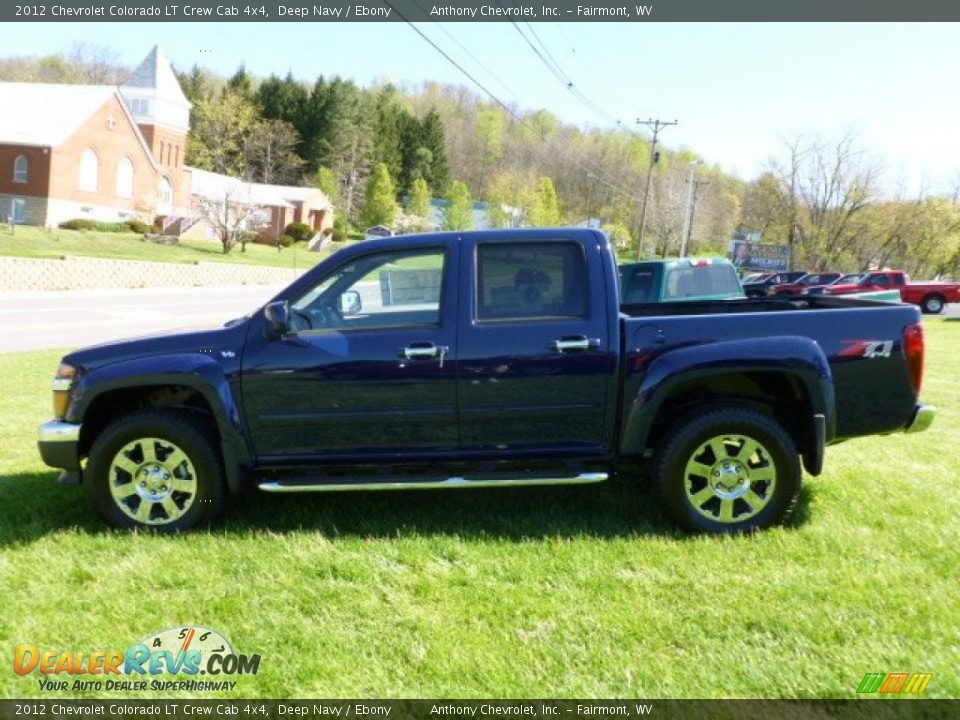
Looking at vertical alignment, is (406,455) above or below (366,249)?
below

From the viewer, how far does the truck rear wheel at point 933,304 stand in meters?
33.4

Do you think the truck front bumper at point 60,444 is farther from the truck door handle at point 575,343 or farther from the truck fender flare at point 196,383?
the truck door handle at point 575,343

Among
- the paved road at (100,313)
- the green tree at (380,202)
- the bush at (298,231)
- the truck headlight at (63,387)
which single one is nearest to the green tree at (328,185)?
the green tree at (380,202)

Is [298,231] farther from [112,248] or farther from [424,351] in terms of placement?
[424,351]

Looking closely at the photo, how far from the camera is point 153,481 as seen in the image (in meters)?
4.73

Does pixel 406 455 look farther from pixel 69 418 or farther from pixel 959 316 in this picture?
pixel 959 316

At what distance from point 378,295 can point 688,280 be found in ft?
23.8

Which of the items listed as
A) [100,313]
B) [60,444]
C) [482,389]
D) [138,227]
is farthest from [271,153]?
[482,389]

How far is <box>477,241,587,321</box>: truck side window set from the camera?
471 cm

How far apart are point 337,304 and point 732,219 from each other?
103 meters

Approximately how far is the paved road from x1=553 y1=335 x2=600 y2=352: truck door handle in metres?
7.78

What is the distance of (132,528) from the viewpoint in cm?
469

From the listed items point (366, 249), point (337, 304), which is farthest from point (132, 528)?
point (366, 249)

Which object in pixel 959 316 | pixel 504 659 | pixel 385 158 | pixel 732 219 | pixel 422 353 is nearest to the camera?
pixel 504 659
